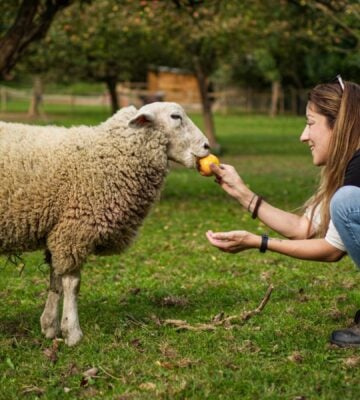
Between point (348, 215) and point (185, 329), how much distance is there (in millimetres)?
1470

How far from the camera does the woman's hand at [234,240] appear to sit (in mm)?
4355

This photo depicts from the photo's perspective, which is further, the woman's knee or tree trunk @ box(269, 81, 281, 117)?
tree trunk @ box(269, 81, 281, 117)

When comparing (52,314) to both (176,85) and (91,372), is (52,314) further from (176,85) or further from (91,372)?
(176,85)

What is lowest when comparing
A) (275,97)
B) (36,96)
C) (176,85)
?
(176,85)

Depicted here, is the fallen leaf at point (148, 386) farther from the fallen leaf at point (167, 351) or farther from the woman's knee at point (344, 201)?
the woman's knee at point (344, 201)

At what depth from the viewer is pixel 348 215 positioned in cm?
421

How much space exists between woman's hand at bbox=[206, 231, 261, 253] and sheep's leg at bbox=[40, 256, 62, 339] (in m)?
1.38

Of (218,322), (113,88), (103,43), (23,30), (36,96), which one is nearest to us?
(218,322)

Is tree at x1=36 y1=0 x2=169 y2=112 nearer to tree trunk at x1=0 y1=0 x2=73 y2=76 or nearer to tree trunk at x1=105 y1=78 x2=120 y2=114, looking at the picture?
tree trunk at x1=105 y1=78 x2=120 y2=114

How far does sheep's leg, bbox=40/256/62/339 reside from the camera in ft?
16.8

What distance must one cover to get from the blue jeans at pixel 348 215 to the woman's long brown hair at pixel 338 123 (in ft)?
0.76

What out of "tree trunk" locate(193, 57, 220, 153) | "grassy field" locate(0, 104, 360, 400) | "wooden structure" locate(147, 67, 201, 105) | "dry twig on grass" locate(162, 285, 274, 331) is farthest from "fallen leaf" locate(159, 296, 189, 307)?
"wooden structure" locate(147, 67, 201, 105)

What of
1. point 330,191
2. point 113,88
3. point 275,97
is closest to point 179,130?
point 330,191

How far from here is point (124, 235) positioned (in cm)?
517
